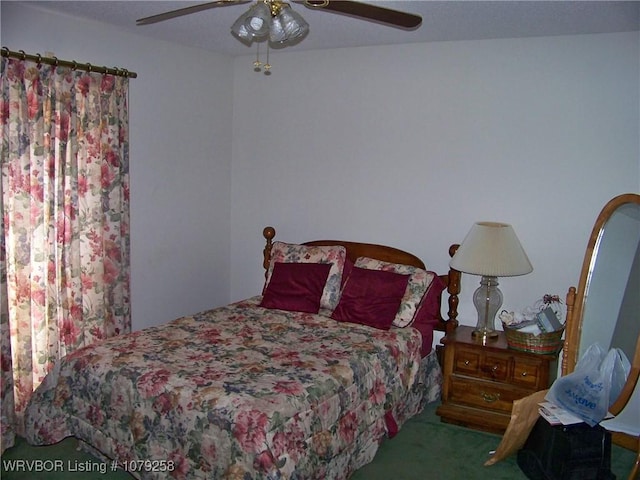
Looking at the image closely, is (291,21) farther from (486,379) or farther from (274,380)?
(486,379)

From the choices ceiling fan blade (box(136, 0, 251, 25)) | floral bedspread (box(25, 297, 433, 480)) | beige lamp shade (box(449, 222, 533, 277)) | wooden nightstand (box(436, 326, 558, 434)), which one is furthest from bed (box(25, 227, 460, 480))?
ceiling fan blade (box(136, 0, 251, 25))

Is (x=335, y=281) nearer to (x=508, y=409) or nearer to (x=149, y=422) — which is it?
(x=508, y=409)

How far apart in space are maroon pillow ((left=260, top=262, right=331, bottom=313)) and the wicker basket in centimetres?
124

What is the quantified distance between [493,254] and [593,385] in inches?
35.5

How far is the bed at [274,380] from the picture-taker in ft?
8.17

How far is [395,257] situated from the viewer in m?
4.11

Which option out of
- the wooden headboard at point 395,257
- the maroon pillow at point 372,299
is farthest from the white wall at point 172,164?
the maroon pillow at point 372,299

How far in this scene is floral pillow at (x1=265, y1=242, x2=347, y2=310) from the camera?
154 inches

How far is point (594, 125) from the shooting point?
3490mm

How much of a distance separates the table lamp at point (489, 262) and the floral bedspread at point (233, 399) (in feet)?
1.57

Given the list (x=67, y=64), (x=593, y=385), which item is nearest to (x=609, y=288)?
(x=593, y=385)

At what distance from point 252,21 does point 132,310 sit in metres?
2.57

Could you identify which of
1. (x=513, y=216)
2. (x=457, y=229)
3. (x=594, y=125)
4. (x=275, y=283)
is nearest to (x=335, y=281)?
(x=275, y=283)

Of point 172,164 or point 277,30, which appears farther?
point 172,164
